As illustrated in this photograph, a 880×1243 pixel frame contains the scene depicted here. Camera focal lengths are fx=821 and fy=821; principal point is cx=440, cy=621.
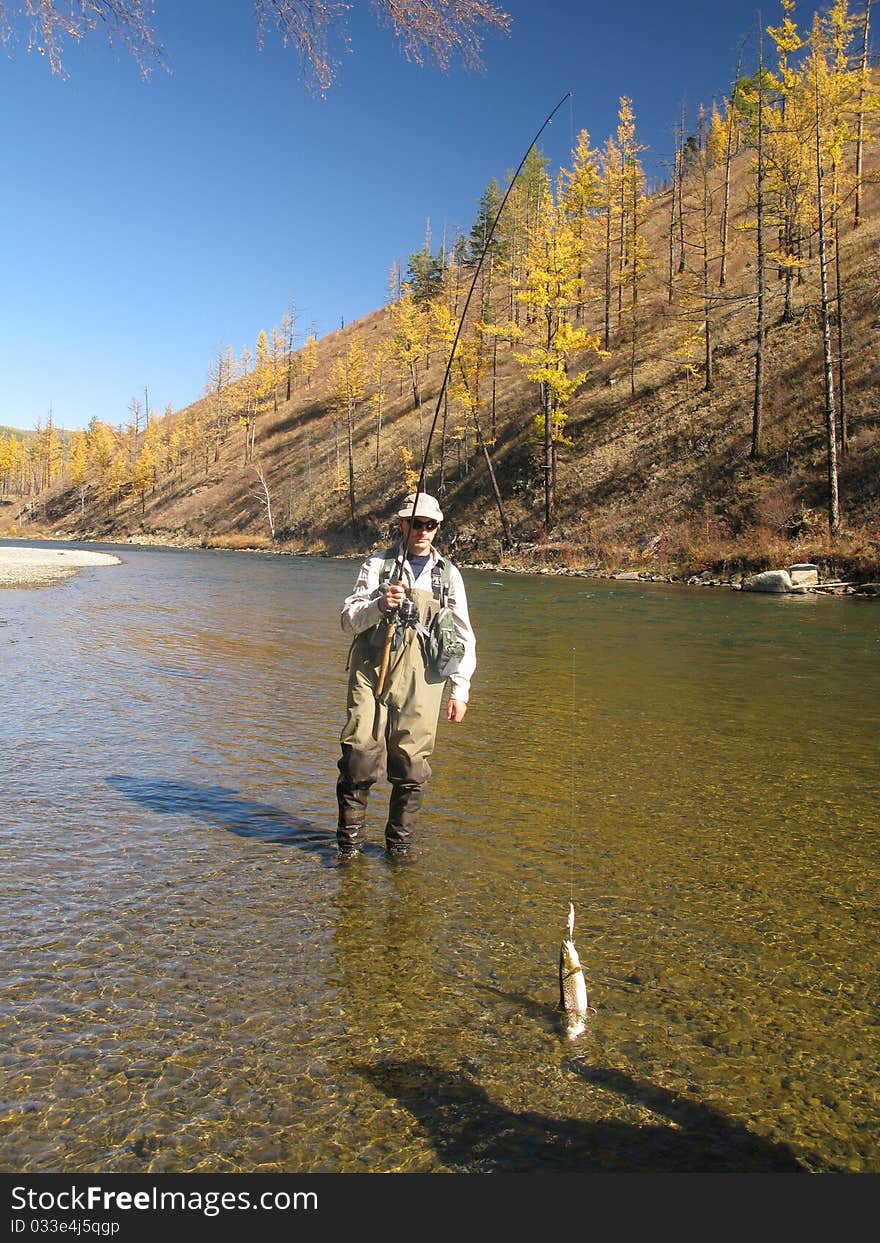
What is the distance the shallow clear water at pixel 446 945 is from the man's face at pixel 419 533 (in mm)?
1850

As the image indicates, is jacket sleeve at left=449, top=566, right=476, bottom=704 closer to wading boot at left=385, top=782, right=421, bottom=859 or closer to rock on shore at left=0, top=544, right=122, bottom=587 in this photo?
wading boot at left=385, top=782, right=421, bottom=859

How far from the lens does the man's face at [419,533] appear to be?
16.1ft

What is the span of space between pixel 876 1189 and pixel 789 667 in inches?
407

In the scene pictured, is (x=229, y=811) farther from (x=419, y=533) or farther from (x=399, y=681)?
(x=419, y=533)

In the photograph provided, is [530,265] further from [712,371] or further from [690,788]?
[690,788]

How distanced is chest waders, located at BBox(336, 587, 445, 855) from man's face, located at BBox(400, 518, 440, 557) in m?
0.26

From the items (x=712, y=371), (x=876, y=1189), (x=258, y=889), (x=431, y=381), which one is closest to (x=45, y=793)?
(x=258, y=889)

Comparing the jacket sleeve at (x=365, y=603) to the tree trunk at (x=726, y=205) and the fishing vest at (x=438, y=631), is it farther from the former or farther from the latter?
the tree trunk at (x=726, y=205)

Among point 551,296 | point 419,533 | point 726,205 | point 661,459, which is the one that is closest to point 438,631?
point 419,533

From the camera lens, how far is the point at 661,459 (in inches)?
1490

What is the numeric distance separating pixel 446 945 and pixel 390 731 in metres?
1.52

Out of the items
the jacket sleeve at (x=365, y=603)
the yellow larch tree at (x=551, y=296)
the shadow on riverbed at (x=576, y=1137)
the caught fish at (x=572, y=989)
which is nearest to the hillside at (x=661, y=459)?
the yellow larch tree at (x=551, y=296)

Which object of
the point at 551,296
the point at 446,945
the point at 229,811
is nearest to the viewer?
the point at 446,945

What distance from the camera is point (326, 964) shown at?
11.9ft
